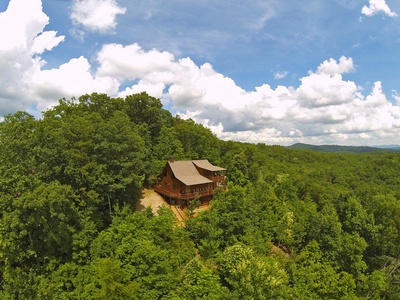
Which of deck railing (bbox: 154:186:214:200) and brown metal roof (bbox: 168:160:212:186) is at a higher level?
brown metal roof (bbox: 168:160:212:186)

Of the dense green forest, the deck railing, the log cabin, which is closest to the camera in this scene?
the dense green forest

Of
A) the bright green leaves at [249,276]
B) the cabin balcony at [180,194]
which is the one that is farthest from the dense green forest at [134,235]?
the cabin balcony at [180,194]

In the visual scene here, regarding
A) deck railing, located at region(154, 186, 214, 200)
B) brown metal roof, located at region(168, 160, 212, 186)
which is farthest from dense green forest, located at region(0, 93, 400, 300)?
brown metal roof, located at region(168, 160, 212, 186)

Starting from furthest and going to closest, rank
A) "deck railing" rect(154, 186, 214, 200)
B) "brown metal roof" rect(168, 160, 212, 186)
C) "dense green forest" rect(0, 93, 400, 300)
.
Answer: "brown metal roof" rect(168, 160, 212, 186), "deck railing" rect(154, 186, 214, 200), "dense green forest" rect(0, 93, 400, 300)

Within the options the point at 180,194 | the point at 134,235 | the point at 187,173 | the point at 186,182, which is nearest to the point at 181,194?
the point at 180,194

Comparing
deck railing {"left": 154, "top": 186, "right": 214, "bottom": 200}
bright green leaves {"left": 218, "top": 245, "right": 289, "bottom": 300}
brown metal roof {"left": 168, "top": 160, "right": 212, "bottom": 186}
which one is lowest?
bright green leaves {"left": 218, "top": 245, "right": 289, "bottom": 300}

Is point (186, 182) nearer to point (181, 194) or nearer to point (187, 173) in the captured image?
point (181, 194)

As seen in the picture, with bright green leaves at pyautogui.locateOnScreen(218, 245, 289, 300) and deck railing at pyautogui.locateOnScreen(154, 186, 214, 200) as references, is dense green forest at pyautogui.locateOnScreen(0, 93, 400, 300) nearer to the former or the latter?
bright green leaves at pyautogui.locateOnScreen(218, 245, 289, 300)
